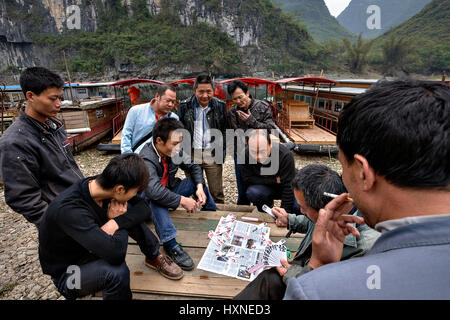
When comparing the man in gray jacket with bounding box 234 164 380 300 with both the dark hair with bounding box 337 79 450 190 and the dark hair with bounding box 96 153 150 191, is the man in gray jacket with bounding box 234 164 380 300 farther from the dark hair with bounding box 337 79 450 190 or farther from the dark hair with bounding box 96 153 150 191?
the dark hair with bounding box 96 153 150 191

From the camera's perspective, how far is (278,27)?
7500 cm

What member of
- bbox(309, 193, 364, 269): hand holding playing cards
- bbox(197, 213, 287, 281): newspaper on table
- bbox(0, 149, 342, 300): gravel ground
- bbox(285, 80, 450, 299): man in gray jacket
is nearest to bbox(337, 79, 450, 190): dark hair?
bbox(285, 80, 450, 299): man in gray jacket

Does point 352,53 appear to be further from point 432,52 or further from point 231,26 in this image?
point 231,26

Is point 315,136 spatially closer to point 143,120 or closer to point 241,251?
point 143,120

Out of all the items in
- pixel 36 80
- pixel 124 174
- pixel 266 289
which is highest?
pixel 36 80

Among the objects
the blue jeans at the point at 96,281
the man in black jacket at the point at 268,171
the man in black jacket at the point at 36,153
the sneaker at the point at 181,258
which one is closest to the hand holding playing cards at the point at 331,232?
the sneaker at the point at 181,258

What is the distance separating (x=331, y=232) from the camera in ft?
4.35

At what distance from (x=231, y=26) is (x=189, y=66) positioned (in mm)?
20681

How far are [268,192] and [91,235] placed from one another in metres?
2.44

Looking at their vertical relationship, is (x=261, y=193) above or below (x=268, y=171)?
below

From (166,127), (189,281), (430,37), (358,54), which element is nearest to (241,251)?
(189,281)

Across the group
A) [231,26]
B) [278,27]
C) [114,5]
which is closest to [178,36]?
[231,26]

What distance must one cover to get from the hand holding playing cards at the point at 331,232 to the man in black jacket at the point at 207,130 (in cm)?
285

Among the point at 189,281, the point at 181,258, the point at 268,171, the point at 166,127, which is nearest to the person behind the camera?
the point at 189,281
